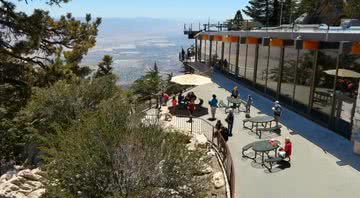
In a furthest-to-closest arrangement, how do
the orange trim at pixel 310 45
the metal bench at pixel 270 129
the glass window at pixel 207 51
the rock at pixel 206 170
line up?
the glass window at pixel 207 51
the orange trim at pixel 310 45
the metal bench at pixel 270 129
the rock at pixel 206 170

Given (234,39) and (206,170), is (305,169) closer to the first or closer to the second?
(206,170)

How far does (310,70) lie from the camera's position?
68.8 ft

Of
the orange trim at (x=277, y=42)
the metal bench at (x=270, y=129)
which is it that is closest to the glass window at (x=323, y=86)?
the metal bench at (x=270, y=129)

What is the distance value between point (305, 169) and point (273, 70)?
12600 mm

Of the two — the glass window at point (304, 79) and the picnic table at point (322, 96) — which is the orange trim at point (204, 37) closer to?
the glass window at point (304, 79)

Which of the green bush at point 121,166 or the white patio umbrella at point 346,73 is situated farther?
the white patio umbrella at point 346,73

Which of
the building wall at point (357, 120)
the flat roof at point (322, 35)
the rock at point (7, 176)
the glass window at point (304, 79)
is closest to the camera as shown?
the rock at point (7, 176)

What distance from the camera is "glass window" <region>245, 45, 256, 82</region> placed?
30.0m

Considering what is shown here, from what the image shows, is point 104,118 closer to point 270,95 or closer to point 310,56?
point 310,56

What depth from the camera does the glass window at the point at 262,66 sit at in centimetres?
2727

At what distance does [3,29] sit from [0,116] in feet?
16.2

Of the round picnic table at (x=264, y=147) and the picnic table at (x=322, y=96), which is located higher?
the picnic table at (x=322, y=96)

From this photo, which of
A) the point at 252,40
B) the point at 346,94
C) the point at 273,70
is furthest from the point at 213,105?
the point at 252,40

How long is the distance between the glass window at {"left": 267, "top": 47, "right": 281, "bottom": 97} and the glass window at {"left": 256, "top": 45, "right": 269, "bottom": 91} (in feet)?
2.73
